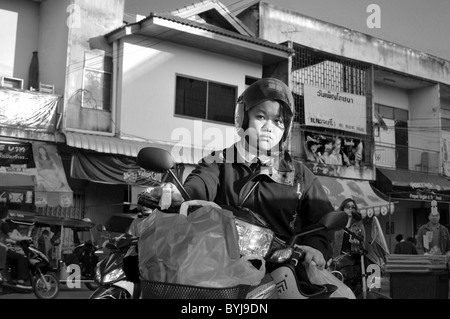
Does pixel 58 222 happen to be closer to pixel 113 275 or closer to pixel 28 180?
→ pixel 28 180

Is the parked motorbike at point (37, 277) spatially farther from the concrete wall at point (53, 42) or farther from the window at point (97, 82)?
the concrete wall at point (53, 42)

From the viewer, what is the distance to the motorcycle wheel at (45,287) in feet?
30.2

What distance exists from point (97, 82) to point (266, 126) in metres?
12.8

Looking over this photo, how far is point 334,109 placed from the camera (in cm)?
1709

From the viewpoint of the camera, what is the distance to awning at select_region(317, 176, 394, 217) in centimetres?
1590

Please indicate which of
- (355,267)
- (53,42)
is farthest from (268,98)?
(53,42)

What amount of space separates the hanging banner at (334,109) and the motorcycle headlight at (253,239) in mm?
14790

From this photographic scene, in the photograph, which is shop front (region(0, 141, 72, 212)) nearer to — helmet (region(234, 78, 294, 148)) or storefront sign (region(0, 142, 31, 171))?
storefront sign (region(0, 142, 31, 171))

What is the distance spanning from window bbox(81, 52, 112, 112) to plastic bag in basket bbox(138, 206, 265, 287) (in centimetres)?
1298
